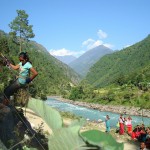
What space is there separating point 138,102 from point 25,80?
2287 inches

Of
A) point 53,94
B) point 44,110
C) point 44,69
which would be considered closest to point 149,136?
point 44,110

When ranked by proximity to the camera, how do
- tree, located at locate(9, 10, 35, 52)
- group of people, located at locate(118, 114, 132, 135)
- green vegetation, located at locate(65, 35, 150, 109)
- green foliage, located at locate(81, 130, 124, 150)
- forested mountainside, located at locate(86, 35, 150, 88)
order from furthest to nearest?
forested mountainside, located at locate(86, 35, 150, 88), green vegetation, located at locate(65, 35, 150, 109), tree, located at locate(9, 10, 35, 52), group of people, located at locate(118, 114, 132, 135), green foliage, located at locate(81, 130, 124, 150)

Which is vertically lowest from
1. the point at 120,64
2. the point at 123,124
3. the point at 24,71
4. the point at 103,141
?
the point at 123,124

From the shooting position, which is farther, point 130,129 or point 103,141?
point 130,129

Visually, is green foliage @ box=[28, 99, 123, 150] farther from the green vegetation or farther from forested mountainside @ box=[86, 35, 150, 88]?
forested mountainside @ box=[86, 35, 150, 88]

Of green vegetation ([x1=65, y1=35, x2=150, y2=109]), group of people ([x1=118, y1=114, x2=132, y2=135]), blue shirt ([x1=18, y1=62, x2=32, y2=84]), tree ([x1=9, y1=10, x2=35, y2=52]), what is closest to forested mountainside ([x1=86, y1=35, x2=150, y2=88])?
green vegetation ([x1=65, y1=35, x2=150, y2=109])

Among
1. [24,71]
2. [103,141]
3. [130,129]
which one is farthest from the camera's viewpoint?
[130,129]

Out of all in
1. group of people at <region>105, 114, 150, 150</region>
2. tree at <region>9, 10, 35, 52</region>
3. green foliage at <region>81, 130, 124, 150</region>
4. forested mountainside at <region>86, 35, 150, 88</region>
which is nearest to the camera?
green foliage at <region>81, 130, 124, 150</region>

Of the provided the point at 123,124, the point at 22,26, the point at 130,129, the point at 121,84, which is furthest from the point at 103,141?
the point at 121,84

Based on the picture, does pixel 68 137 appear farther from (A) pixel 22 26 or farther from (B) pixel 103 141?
(A) pixel 22 26

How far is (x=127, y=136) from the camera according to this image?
45.9 feet

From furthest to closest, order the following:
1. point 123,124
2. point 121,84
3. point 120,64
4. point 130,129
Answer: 1. point 120,64
2. point 121,84
3. point 123,124
4. point 130,129

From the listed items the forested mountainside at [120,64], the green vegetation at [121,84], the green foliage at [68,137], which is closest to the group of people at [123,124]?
the green foliage at [68,137]

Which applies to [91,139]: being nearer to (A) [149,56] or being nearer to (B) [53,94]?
(B) [53,94]
